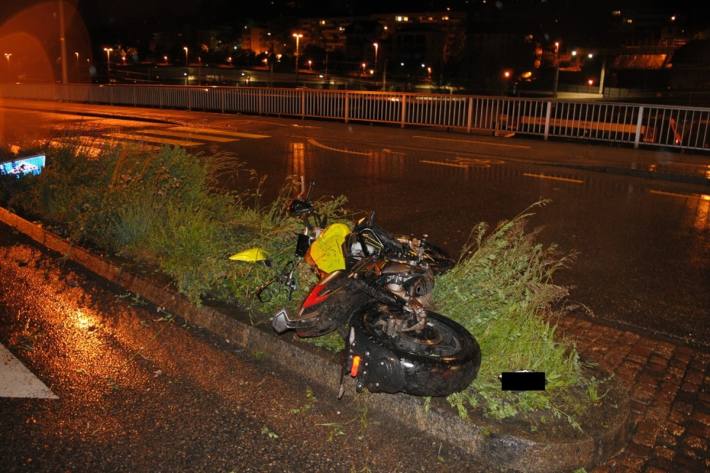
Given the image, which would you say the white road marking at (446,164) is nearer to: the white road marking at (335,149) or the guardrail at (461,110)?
the white road marking at (335,149)

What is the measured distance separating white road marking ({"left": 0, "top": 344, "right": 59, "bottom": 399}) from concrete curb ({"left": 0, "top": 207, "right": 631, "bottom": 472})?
125cm

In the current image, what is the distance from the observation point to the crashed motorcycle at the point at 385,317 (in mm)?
3365

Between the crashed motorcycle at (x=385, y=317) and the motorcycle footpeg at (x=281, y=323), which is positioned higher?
the crashed motorcycle at (x=385, y=317)

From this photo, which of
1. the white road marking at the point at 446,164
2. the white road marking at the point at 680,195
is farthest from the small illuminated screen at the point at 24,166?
the white road marking at the point at 680,195

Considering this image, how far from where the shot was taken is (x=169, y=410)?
3809 millimetres

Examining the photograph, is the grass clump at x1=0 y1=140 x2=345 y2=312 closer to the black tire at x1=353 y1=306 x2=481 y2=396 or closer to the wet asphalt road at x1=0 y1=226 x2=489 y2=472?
the wet asphalt road at x1=0 y1=226 x2=489 y2=472

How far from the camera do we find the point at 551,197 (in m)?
10.6

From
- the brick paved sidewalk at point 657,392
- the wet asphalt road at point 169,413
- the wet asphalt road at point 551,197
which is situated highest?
the wet asphalt road at point 551,197

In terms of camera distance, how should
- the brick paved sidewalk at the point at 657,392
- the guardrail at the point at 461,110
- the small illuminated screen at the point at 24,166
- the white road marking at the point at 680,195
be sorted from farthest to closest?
the guardrail at the point at 461,110 < the white road marking at the point at 680,195 < the small illuminated screen at the point at 24,166 < the brick paved sidewalk at the point at 657,392

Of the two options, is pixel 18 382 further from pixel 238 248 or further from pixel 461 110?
pixel 461 110

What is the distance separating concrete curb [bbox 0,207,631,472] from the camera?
10.8 feet

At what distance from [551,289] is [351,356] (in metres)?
1.75

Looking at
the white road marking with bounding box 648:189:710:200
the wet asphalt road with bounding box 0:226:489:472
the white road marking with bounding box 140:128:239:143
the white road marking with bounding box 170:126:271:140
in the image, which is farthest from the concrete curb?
the white road marking with bounding box 170:126:271:140

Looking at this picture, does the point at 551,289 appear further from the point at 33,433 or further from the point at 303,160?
the point at 303,160
